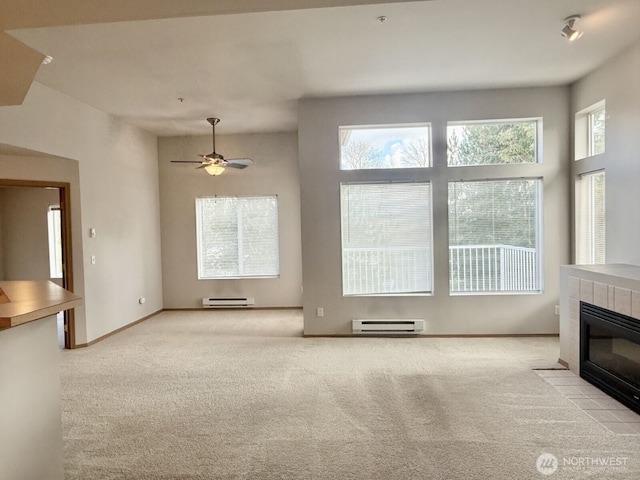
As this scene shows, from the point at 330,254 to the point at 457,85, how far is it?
2.63 m

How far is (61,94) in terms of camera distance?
4500mm

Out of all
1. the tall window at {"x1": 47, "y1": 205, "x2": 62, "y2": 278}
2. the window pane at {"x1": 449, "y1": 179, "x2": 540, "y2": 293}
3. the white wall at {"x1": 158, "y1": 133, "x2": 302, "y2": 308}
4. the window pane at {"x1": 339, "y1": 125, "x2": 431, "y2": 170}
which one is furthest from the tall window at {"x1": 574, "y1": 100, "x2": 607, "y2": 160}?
the tall window at {"x1": 47, "y1": 205, "x2": 62, "y2": 278}

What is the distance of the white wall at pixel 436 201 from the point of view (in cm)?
490

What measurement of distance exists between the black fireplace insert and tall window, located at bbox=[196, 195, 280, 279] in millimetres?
4710

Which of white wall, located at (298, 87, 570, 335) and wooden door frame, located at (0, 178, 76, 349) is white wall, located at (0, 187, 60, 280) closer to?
wooden door frame, located at (0, 178, 76, 349)

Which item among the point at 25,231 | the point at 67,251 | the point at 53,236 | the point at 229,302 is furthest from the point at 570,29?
the point at 25,231

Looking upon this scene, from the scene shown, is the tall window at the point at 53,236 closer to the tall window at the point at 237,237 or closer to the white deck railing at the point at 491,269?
the tall window at the point at 237,237

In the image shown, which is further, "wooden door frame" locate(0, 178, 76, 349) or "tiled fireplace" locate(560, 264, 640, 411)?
"wooden door frame" locate(0, 178, 76, 349)

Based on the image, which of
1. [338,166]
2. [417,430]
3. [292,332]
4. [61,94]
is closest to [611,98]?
[338,166]

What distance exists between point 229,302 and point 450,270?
153 inches

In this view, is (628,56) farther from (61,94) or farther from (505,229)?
(61,94)

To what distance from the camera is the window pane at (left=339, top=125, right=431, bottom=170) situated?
5.09 metres

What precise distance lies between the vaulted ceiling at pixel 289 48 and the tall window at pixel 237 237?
7.16 ft

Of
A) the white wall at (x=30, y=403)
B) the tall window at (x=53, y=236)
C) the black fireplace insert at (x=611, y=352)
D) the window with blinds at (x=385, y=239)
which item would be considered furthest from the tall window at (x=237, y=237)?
the white wall at (x=30, y=403)
